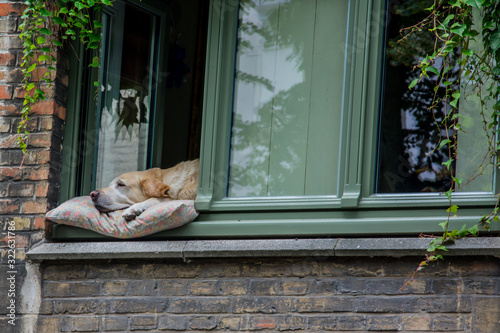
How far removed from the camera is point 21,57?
5461 mm

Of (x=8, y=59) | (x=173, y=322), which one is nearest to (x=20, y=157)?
(x=8, y=59)

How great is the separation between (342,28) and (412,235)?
1338 millimetres

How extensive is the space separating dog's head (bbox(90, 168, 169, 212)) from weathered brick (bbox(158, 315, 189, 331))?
780 mm

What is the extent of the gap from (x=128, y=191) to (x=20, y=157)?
0.74 meters

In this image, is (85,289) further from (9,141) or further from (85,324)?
(9,141)

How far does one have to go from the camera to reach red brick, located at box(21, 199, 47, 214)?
17.4 ft

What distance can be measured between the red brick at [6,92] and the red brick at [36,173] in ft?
1.65

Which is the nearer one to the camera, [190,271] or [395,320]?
[395,320]

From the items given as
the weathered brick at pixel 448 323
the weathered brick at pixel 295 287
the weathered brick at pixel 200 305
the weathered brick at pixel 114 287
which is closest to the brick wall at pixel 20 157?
the weathered brick at pixel 114 287

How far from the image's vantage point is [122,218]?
5121mm

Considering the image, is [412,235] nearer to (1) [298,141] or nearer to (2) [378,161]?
(2) [378,161]

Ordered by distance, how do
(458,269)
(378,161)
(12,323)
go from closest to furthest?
(458,269) → (378,161) → (12,323)

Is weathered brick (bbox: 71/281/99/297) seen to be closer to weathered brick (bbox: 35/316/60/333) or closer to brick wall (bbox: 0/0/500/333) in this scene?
brick wall (bbox: 0/0/500/333)

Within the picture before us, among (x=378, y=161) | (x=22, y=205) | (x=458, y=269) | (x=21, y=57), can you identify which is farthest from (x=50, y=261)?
(x=458, y=269)
